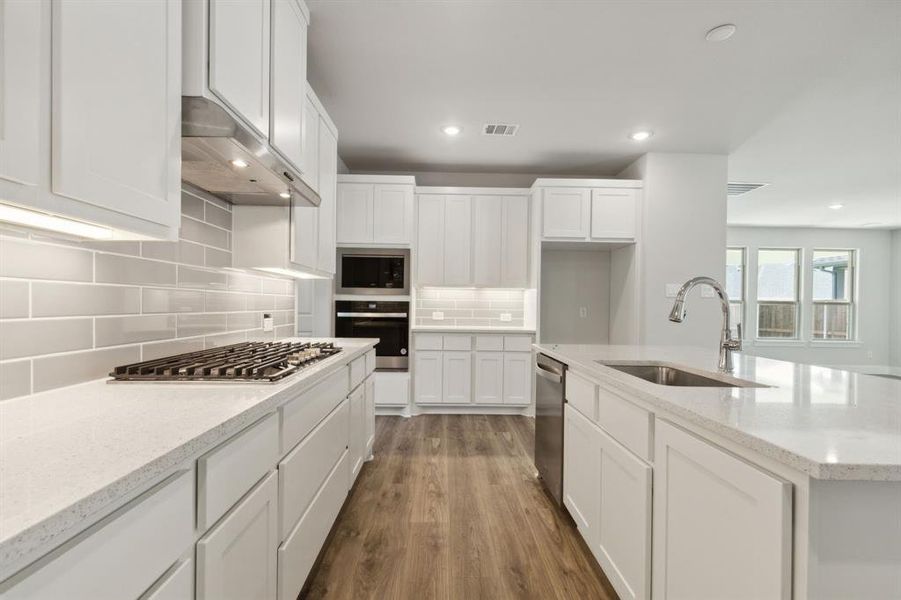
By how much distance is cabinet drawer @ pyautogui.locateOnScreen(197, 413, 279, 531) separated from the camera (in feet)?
2.75

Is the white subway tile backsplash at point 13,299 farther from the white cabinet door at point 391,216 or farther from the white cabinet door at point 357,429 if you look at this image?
the white cabinet door at point 391,216

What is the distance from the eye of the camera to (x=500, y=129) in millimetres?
3598

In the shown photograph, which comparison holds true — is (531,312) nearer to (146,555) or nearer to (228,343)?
(228,343)

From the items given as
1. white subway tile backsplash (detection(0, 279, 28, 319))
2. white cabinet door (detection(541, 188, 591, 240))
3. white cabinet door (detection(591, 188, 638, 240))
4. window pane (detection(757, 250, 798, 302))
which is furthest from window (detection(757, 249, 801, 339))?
white subway tile backsplash (detection(0, 279, 28, 319))

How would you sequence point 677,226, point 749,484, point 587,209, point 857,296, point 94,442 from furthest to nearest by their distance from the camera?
1. point 857,296
2. point 587,209
3. point 677,226
4. point 749,484
5. point 94,442

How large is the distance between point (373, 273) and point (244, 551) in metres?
3.38

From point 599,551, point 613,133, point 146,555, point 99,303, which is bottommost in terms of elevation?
point 599,551

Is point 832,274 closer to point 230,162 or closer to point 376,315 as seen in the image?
point 376,315

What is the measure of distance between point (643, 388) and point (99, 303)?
177 cm

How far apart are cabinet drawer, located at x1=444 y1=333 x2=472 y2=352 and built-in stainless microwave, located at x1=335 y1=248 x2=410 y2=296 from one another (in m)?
0.66

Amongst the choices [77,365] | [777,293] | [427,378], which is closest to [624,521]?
[77,365]

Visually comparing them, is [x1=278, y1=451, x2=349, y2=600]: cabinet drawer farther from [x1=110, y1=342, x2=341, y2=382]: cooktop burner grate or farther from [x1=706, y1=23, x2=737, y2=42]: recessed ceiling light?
[x1=706, y1=23, x2=737, y2=42]: recessed ceiling light

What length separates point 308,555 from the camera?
152 cm

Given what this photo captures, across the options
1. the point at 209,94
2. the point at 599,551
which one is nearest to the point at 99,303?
the point at 209,94
